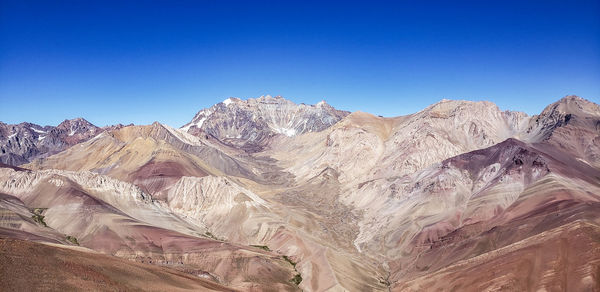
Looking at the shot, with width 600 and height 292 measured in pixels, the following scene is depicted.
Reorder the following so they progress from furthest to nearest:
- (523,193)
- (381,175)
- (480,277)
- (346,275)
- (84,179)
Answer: (381,175), (84,179), (523,193), (346,275), (480,277)

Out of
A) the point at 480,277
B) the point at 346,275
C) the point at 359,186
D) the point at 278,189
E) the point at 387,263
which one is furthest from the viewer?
the point at 278,189

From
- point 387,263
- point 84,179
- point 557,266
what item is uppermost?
point 84,179

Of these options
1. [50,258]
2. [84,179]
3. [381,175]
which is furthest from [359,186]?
[50,258]

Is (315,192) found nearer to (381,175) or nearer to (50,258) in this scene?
(381,175)

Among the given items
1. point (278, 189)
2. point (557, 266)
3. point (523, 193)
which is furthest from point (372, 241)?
point (278, 189)

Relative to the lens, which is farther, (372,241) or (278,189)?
(278,189)

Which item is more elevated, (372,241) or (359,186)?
(359,186)

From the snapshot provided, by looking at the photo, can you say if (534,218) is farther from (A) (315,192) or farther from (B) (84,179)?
(B) (84,179)
